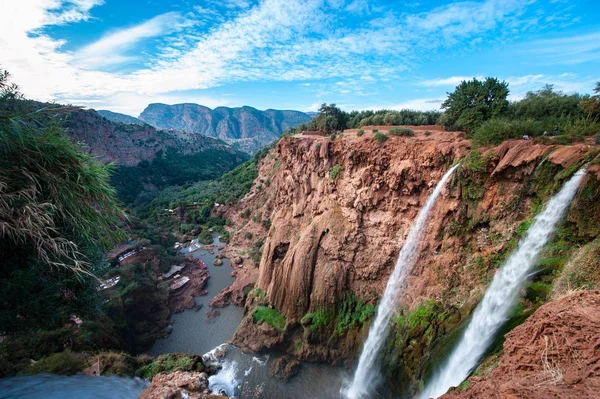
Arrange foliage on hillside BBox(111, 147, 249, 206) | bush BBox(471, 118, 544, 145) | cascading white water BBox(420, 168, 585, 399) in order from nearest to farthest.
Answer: cascading white water BBox(420, 168, 585, 399), bush BBox(471, 118, 544, 145), foliage on hillside BBox(111, 147, 249, 206)

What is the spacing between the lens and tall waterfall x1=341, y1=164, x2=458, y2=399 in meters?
12.0

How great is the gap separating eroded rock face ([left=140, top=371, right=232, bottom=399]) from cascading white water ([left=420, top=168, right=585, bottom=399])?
7.32m

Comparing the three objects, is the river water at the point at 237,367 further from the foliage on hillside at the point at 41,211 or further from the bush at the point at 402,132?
the bush at the point at 402,132

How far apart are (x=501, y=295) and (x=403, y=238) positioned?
193 inches

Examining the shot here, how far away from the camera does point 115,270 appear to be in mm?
19672

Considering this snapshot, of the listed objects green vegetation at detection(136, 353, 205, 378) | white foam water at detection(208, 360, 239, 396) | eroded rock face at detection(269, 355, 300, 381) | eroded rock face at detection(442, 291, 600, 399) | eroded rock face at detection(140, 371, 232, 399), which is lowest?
Result: white foam water at detection(208, 360, 239, 396)

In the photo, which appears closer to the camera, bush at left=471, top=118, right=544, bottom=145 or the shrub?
bush at left=471, top=118, right=544, bottom=145

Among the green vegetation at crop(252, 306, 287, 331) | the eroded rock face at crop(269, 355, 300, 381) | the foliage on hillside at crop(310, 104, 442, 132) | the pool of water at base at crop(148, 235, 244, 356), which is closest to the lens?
the eroded rock face at crop(269, 355, 300, 381)

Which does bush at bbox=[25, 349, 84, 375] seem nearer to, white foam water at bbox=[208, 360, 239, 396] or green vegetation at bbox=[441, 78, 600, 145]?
white foam water at bbox=[208, 360, 239, 396]

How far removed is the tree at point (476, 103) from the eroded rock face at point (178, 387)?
14882 millimetres

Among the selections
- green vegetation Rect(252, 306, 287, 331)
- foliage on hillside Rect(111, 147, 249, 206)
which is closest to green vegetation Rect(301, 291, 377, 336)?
green vegetation Rect(252, 306, 287, 331)

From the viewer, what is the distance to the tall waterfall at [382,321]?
471 inches

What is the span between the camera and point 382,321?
12.7 meters

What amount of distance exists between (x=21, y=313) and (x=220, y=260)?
24487 millimetres
